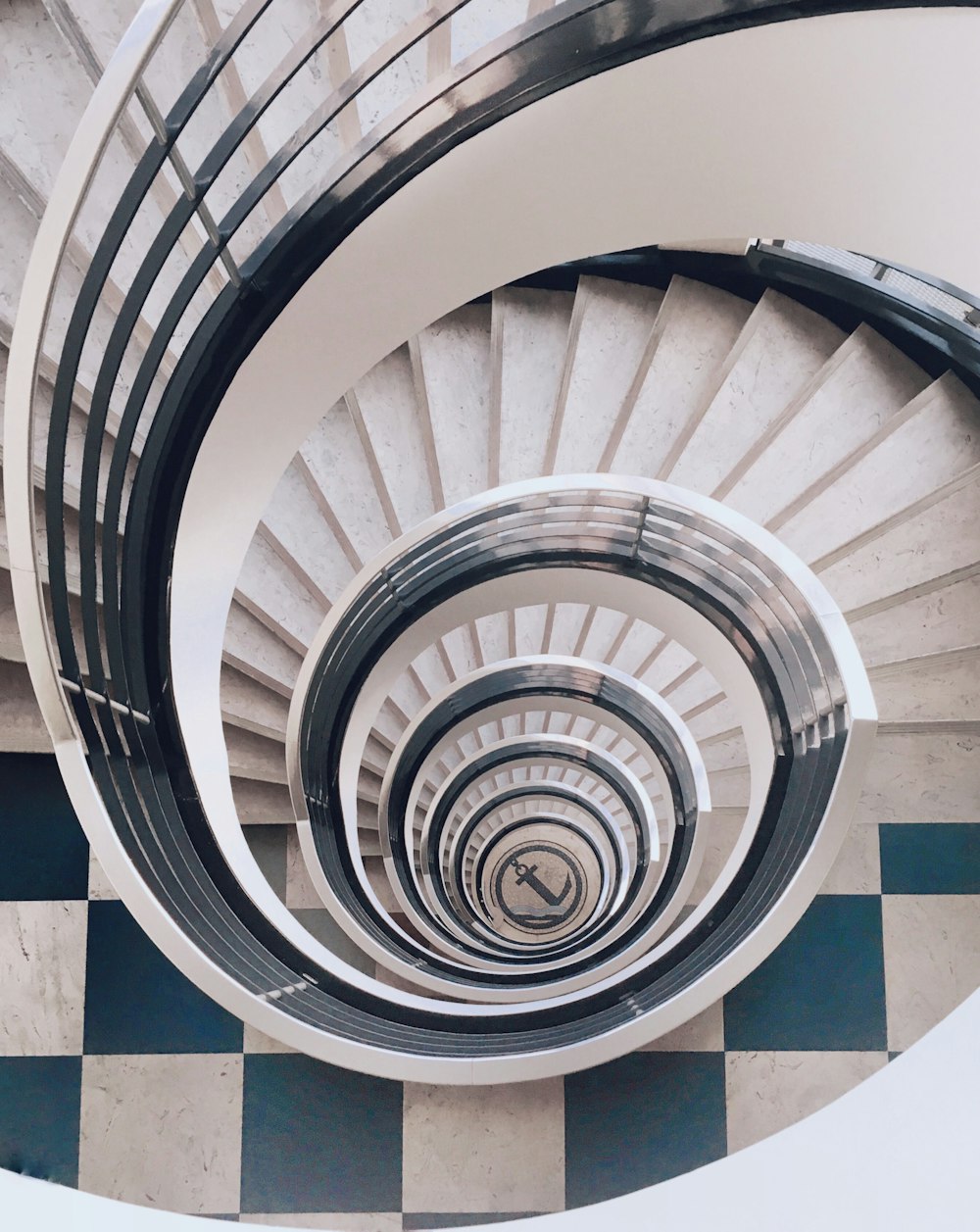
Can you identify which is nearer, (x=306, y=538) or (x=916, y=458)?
(x=916, y=458)

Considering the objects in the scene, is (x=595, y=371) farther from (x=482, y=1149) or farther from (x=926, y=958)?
(x=482, y=1149)

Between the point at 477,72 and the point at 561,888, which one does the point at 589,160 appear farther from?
the point at 561,888

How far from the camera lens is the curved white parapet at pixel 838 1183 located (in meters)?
0.80

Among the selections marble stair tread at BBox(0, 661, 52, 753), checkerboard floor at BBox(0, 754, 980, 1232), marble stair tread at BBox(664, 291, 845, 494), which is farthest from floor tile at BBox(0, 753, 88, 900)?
marble stair tread at BBox(664, 291, 845, 494)

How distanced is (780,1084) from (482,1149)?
1216mm

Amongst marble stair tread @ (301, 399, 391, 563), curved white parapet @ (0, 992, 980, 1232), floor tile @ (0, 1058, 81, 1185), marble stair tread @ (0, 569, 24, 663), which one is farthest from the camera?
marble stair tread @ (301, 399, 391, 563)

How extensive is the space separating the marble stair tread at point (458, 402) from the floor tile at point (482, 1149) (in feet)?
7.72

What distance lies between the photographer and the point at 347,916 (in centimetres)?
400

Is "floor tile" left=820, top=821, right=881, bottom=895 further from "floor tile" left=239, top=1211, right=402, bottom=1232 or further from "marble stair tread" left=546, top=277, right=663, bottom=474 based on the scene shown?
"floor tile" left=239, top=1211, right=402, bottom=1232

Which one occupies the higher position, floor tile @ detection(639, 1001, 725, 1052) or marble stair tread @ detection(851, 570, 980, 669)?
marble stair tread @ detection(851, 570, 980, 669)

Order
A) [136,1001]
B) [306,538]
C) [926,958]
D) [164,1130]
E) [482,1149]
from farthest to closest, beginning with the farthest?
[306,538]
[926,958]
[136,1001]
[164,1130]
[482,1149]

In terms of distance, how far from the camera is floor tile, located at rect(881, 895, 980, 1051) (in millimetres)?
3791

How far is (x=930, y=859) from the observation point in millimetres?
3930

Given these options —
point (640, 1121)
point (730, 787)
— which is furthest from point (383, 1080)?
point (730, 787)
